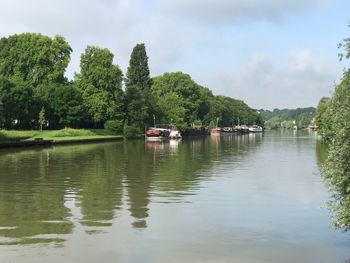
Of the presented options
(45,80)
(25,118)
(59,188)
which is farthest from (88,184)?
(45,80)

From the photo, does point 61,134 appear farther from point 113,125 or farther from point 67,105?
point 113,125

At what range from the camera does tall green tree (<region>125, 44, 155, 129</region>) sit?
98000mm

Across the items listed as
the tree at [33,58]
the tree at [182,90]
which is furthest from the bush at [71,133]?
the tree at [182,90]

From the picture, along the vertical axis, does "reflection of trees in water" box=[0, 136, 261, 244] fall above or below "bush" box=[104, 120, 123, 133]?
below

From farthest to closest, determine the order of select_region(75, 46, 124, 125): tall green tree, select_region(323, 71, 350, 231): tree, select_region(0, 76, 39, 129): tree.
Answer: select_region(75, 46, 124, 125): tall green tree → select_region(0, 76, 39, 129): tree → select_region(323, 71, 350, 231): tree

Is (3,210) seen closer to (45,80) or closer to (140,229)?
(140,229)

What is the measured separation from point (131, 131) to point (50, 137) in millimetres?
24144

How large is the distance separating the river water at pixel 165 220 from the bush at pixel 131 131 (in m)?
65.0

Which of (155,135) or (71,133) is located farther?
(155,135)

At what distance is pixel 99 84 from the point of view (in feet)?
291

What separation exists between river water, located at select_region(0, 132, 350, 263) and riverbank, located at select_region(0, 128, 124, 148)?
29.7 metres

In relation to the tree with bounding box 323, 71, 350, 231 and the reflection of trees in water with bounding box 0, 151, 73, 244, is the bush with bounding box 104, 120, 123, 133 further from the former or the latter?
the tree with bounding box 323, 71, 350, 231

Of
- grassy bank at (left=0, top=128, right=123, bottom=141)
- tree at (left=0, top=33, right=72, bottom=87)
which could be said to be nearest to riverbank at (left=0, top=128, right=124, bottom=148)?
grassy bank at (left=0, top=128, right=123, bottom=141)

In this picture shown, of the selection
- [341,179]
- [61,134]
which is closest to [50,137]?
[61,134]
